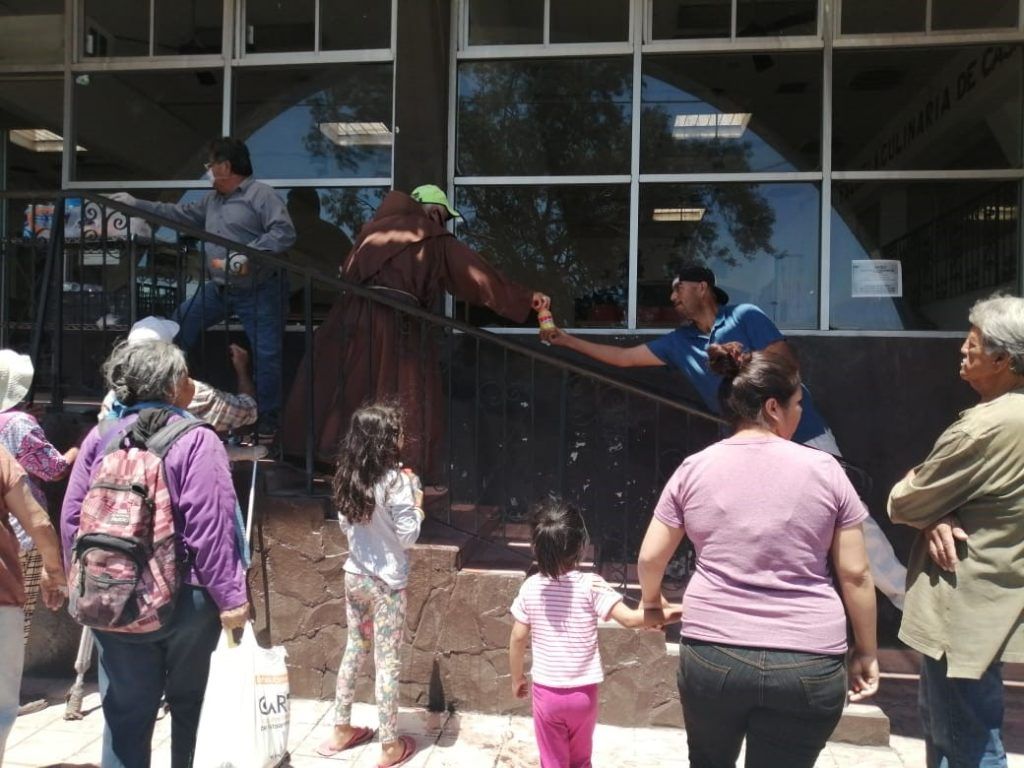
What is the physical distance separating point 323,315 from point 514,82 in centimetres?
207

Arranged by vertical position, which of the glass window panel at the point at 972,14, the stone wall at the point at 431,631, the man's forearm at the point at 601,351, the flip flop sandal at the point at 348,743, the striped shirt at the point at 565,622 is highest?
the glass window panel at the point at 972,14

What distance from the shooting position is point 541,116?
595cm

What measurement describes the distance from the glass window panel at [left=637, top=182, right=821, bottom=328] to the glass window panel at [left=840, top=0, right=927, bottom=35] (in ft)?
3.46

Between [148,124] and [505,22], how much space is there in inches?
105

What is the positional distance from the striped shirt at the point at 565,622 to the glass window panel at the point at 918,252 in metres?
3.31

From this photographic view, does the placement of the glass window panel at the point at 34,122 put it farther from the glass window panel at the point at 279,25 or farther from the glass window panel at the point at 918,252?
the glass window panel at the point at 918,252

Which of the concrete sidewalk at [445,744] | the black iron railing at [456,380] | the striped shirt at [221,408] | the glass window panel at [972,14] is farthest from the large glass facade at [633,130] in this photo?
the concrete sidewalk at [445,744]

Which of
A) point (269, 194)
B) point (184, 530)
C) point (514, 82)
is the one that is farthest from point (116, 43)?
point (184, 530)

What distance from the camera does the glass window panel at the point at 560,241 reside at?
584cm

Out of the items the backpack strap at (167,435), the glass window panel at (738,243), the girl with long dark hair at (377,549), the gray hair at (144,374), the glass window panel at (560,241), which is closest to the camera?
the backpack strap at (167,435)

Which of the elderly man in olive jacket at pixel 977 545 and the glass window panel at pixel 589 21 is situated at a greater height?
the glass window panel at pixel 589 21

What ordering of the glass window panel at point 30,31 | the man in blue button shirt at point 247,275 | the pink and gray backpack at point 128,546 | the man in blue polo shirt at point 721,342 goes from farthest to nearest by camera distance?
the glass window panel at point 30,31 < the man in blue button shirt at point 247,275 < the man in blue polo shirt at point 721,342 < the pink and gray backpack at point 128,546

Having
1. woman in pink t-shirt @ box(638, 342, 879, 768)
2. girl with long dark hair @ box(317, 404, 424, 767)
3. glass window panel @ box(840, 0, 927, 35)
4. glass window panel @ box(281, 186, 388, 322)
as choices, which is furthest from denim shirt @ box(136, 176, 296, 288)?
glass window panel @ box(840, 0, 927, 35)

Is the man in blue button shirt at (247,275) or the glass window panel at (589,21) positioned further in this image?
the glass window panel at (589,21)
